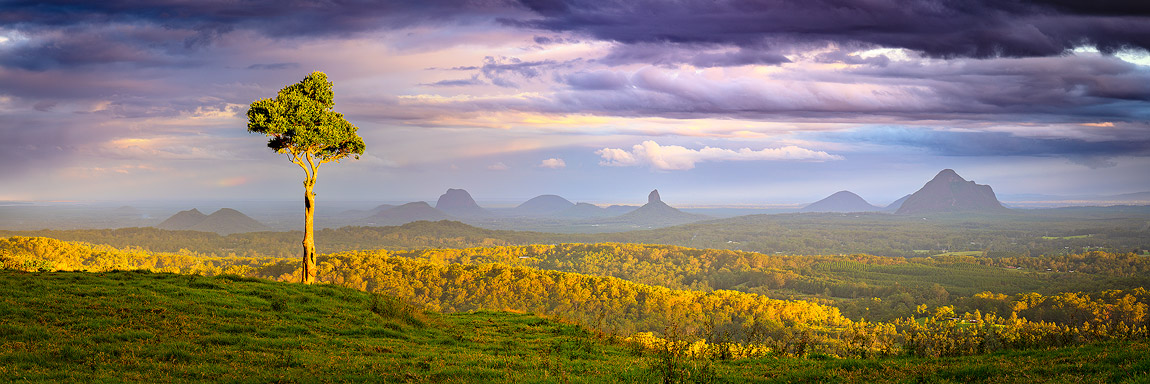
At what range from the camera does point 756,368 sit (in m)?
13.4

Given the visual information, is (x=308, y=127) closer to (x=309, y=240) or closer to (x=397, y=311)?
(x=309, y=240)

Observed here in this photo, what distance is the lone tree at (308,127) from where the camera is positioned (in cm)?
2661

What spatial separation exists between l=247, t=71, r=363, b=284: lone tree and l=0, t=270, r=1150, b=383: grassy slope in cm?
910

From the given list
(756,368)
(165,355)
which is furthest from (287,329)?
(756,368)

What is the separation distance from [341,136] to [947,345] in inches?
1077

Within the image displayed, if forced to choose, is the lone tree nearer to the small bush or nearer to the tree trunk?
the tree trunk

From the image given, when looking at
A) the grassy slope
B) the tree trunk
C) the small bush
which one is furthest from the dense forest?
the grassy slope

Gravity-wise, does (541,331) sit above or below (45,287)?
below

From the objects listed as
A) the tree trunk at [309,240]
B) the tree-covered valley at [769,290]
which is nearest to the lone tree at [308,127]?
the tree trunk at [309,240]

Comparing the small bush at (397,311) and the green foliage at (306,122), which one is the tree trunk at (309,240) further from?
the small bush at (397,311)

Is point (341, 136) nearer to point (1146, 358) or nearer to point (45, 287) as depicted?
point (45, 287)

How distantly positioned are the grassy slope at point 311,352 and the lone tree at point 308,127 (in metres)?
9.10

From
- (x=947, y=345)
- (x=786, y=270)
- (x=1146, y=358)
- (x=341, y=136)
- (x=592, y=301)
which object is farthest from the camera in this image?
(x=786, y=270)

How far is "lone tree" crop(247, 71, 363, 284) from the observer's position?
26.6 m
